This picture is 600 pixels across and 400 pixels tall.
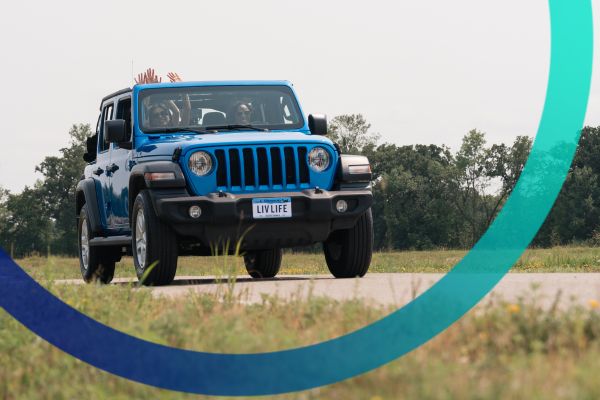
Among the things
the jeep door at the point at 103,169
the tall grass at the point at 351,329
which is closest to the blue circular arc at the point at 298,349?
the tall grass at the point at 351,329

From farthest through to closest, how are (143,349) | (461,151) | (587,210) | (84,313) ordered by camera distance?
1. (461,151)
2. (587,210)
3. (84,313)
4. (143,349)

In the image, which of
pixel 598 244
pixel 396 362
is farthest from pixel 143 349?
pixel 598 244

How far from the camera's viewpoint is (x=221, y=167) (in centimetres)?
1184

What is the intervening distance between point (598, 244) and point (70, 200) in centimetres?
4328

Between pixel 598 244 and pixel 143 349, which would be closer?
pixel 143 349

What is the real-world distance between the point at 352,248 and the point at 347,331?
19.7ft

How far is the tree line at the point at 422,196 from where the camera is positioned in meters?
84.8

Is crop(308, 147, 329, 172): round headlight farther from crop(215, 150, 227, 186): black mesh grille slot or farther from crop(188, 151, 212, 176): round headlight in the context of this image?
crop(188, 151, 212, 176): round headlight

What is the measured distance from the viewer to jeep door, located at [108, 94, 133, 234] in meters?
13.1

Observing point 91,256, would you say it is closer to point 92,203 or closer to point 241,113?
point 92,203

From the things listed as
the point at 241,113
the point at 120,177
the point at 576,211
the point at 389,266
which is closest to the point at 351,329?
the point at 241,113

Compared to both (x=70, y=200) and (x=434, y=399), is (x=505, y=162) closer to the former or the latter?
(x=70, y=200)

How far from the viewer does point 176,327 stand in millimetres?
6711

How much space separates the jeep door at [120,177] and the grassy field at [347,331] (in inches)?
187
